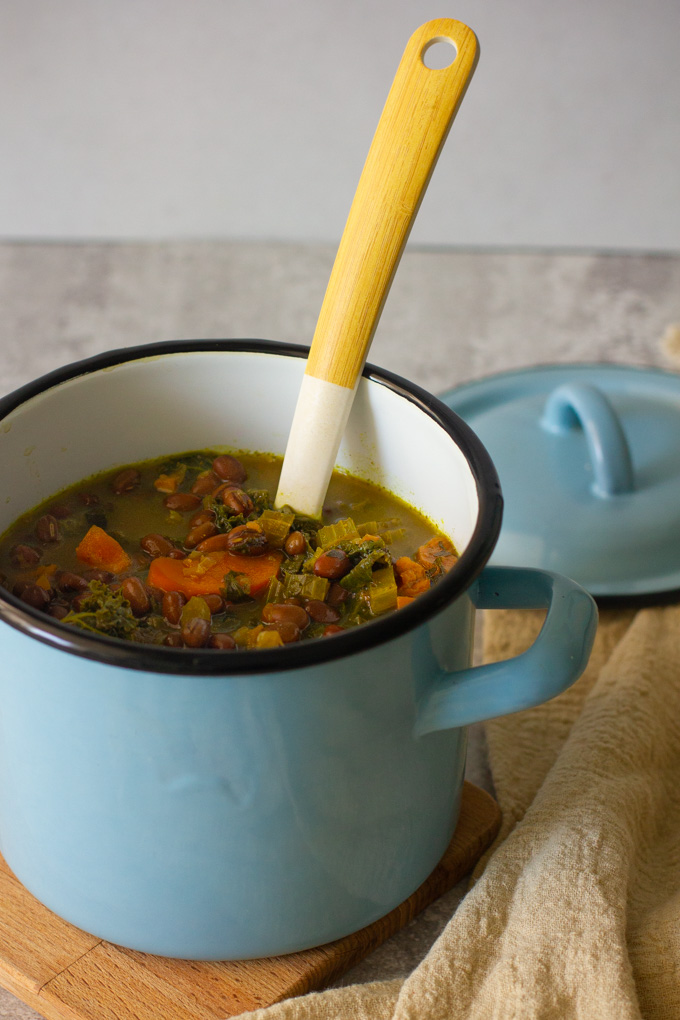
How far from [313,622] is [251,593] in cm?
8

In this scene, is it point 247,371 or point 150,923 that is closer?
point 150,923

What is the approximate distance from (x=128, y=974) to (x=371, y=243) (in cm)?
77

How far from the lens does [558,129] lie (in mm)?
2945

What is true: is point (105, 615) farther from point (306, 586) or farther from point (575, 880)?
point (575, 880)

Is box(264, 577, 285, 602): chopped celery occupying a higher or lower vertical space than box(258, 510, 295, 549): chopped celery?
lower

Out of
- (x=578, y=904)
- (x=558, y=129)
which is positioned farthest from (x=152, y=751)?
(x=558, y=129)

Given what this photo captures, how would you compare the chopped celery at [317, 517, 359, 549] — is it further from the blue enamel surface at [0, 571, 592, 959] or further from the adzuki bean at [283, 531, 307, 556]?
the blue enamel surface at [0, 571, 592, 959]

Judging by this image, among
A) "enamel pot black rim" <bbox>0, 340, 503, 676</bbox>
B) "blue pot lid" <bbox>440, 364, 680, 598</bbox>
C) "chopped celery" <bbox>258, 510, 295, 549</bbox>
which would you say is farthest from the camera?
"blue pot lid" <bbox>440, 364, 680, 598</bbox>

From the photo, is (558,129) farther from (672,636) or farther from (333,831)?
(333,831)

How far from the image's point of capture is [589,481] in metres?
1.60

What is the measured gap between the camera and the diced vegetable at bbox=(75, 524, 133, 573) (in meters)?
1.06

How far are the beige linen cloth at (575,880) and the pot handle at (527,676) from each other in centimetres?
24

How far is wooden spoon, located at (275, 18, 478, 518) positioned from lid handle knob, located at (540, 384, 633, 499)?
0.57 m

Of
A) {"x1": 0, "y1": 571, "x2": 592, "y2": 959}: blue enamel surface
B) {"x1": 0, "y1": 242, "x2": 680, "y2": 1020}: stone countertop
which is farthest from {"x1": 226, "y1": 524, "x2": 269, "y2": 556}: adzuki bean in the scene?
{"x1": 0, "y1": 242, "x2": 680, "y2": 1020}: stone countertop
